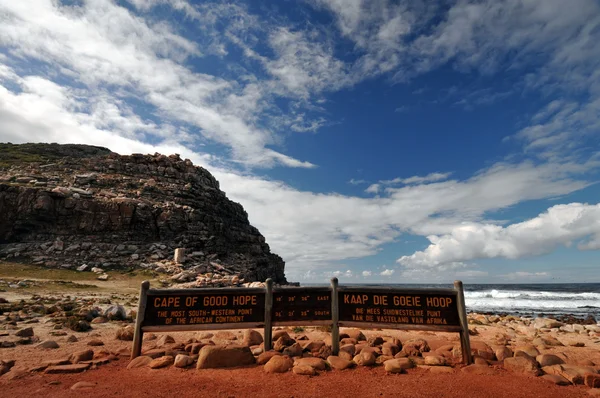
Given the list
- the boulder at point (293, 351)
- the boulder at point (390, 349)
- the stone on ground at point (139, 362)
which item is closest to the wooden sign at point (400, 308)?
the boulder at point (390, 349)

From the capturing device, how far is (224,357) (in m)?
8.14

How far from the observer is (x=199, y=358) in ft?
26.7

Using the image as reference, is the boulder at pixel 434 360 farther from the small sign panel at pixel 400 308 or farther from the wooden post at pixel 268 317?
the wooden post at pixel 268 317

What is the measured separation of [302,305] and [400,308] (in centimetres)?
276

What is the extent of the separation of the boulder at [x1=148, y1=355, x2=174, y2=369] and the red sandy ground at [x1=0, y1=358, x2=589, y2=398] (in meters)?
0.20

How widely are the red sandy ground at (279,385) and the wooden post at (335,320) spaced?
1.17m

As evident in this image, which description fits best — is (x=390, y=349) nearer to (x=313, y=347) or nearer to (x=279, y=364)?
(x=313, y=347)

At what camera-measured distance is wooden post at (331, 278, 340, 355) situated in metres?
8.98

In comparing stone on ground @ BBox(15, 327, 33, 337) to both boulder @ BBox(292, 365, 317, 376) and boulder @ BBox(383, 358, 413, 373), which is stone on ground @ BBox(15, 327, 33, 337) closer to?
boulder @ BBox(292, 365, 317, 376)

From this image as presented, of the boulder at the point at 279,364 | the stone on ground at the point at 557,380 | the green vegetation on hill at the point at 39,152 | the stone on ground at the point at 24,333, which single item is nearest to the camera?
the stone on ground at the point at 557,380

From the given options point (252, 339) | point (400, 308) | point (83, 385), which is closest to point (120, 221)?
point (252, 339)

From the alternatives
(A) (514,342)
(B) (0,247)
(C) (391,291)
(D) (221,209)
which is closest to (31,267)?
(B) (0,247)

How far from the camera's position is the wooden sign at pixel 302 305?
9148 mm

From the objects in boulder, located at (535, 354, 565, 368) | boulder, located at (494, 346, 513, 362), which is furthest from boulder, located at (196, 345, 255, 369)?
boulder, located at (535, 354, 565, 368)
